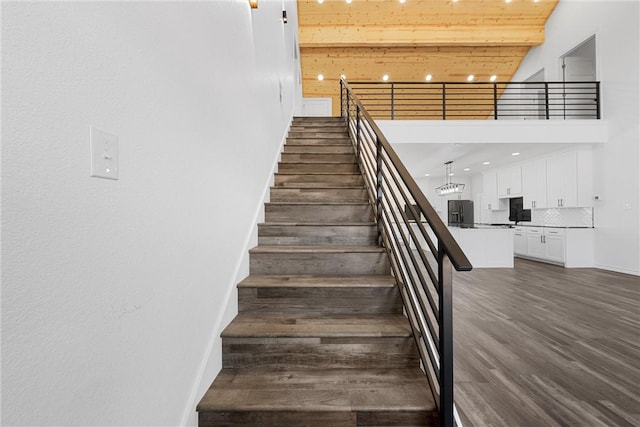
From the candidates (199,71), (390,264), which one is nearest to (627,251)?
(390,264)

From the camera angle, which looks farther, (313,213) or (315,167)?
(315,167)

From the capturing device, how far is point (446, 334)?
45.1 inches

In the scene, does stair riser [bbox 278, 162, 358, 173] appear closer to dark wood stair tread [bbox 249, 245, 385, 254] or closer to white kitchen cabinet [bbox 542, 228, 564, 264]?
dark wood stair tread [bbox 249, 245, 385, 254]

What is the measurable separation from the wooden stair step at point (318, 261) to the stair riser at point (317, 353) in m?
0.58

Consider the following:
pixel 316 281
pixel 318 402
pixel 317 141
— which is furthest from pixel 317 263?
pixel 317 141

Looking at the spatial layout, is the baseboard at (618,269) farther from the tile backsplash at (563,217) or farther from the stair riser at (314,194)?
the stair riser at (314,194)

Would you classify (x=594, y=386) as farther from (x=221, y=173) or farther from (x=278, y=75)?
(x=278, y=75)

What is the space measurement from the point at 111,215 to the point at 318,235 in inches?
64.4

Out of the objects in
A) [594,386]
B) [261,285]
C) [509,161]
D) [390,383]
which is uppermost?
[509,161]

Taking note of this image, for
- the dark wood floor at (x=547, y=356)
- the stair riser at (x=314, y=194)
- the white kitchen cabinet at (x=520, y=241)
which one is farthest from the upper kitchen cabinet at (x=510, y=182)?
the stair riser at (x=314, y=194)

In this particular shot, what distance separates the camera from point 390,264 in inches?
77.1

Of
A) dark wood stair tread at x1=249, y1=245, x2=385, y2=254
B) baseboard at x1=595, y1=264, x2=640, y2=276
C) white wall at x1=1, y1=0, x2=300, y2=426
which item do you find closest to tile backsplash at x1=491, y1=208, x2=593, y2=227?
baseboard at x1=595, y1=264, x2=640, y2=276

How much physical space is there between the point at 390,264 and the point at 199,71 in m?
1.58

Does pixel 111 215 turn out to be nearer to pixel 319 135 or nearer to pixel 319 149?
pixel 319 149
